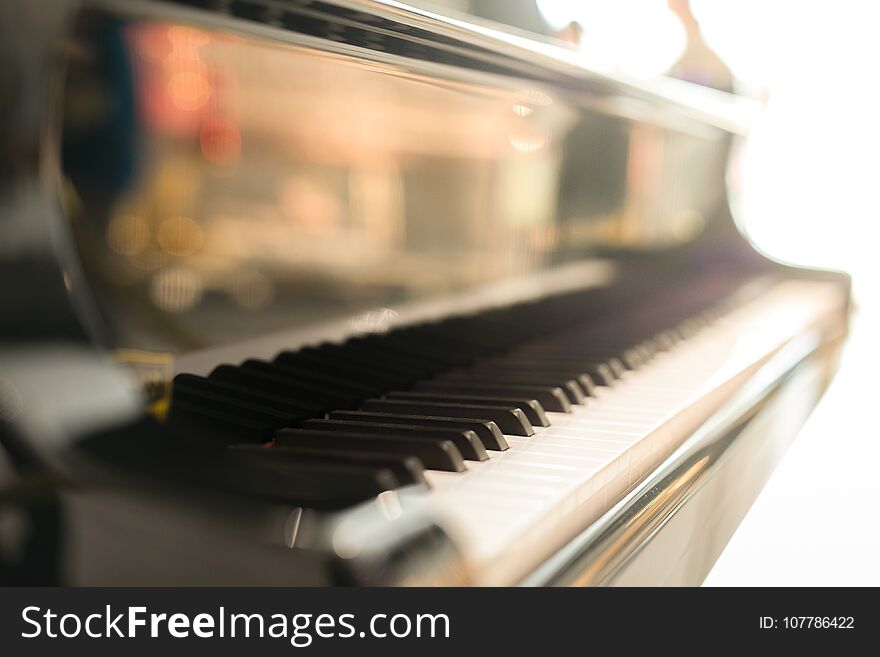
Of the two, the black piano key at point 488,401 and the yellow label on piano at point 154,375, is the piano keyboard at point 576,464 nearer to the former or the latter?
the black piano key at point 488,401

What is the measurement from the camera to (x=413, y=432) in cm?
74

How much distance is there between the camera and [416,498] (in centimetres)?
59

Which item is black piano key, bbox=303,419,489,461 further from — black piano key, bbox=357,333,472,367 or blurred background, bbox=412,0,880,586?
blurred background, bbox=412,0,880,586

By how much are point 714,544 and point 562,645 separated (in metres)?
0.50

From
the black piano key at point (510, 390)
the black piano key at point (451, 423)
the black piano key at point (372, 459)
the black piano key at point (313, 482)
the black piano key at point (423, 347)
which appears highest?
the black piano key at point (423, 347)

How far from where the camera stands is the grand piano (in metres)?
0.48

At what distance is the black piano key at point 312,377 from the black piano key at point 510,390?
69 mm

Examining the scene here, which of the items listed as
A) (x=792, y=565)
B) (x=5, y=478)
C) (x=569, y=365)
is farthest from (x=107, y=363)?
(x=792, y=565)

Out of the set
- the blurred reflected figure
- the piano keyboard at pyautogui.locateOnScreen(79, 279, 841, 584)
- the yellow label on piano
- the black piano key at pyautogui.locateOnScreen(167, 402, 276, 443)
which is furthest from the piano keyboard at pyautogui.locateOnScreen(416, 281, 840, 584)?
the blurred reflected figure

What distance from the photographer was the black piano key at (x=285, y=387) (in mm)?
854

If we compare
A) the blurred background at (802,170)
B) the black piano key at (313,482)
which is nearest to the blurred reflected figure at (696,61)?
the blurred background at (802,170)

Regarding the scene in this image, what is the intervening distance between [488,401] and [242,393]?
235mm

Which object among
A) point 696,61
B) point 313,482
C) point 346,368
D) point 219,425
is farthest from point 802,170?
point 313,482

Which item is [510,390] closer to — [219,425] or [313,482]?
[219,425]
